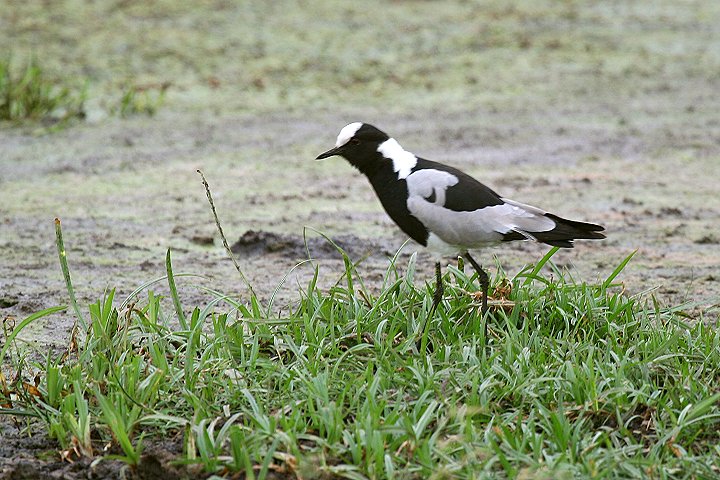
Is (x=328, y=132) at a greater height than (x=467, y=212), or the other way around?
(x=467, y=212)

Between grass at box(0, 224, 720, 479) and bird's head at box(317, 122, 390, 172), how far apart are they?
0.46 m

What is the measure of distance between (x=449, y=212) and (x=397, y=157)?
0.32 metres

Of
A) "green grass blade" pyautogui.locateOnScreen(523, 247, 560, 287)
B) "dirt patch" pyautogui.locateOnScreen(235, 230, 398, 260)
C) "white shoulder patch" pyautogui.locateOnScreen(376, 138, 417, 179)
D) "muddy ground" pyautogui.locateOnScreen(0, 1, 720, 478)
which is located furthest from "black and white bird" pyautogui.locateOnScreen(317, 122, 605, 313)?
"dirt patch" pyautogui.locateOnScreen(235, 230, 398, 260)

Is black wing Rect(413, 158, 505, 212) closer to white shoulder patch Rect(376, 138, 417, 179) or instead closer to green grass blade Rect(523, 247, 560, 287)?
white shoulder patch Rect(376, 138, 417, 179)

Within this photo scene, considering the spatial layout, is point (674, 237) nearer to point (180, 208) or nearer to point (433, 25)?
point (180, 208)

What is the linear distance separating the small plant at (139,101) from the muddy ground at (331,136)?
124mm

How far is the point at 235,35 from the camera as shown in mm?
10188

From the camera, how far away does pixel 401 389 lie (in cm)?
335

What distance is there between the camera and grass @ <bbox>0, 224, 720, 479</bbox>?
303 centimetres

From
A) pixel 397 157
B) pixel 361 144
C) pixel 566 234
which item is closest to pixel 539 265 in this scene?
pixel 566 234

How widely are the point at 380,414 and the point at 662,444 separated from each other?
0.81 metres

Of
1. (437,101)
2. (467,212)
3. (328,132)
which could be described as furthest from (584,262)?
(437,101)

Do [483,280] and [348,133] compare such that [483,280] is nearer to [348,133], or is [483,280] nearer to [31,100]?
[348,133]

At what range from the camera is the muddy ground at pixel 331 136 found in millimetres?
5246
